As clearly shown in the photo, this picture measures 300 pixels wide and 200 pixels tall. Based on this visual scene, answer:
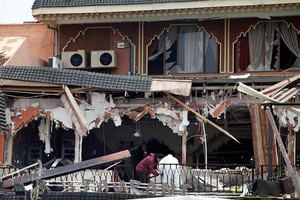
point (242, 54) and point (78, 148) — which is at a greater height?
point (242, 54)

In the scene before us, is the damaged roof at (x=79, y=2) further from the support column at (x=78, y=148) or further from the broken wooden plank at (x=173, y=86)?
the support column at (x=78, y=148)

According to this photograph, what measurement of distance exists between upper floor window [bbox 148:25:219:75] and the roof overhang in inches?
24.3

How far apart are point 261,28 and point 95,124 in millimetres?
5503

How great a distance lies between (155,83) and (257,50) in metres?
3.83

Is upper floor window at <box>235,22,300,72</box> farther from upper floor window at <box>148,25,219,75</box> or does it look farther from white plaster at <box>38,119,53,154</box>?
white plaster at <box>38,119,53,154</box>

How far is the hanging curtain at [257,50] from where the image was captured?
91.0 ft

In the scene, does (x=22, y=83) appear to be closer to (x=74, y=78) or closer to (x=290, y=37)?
(x=74, y=78)

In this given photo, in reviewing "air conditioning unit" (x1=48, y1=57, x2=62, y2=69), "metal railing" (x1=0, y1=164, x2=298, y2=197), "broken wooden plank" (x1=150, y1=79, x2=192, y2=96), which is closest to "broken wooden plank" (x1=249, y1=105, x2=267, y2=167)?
"metal railing" (x1=0, y1=164, x2=298, y2=197)

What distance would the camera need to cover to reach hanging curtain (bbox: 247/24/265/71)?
91.0 feet

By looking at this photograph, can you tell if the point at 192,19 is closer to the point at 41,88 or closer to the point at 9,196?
the point at 41,88

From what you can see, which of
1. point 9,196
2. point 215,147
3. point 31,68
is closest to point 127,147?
point 215,147

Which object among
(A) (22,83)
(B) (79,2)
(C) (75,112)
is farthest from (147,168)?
(B) (79,2)

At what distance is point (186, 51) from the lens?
2812 cm

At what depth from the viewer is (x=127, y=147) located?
95.3ft
